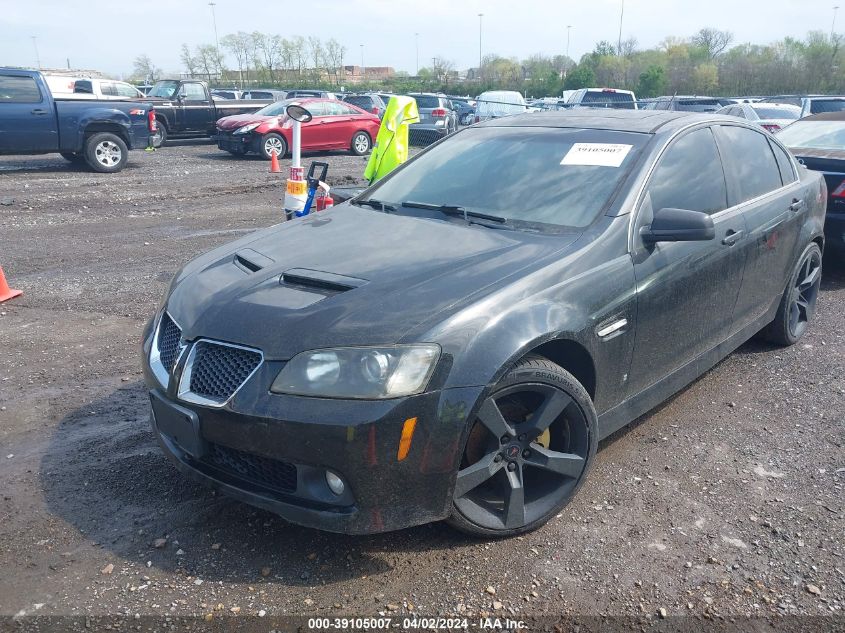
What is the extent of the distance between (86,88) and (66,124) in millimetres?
2927

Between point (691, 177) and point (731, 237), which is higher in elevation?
point (691, 177)

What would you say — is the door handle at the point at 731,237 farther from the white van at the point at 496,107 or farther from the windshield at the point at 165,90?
the windshield at the point at 165,90

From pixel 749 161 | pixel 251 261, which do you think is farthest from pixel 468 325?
pixel 749 161

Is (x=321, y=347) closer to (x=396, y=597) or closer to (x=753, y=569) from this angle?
(x=396, y=597)

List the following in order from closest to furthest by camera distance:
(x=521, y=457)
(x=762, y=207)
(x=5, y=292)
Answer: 1. (x=521, y=457)
2. (x=762, y=207)
3. (x=5, y=292)

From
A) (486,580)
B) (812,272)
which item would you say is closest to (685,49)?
(812,272)

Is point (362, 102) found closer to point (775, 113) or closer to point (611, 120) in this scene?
point (775, 113)

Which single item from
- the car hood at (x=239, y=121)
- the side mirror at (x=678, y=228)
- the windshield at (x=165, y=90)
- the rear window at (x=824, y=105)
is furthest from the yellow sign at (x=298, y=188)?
the rear window at (x=824, y=105)

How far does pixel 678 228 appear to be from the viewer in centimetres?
340

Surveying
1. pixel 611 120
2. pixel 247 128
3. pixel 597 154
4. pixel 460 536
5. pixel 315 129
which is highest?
pixel 611 120

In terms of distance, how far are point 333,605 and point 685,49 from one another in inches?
2464

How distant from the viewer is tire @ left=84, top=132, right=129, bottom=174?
1460 centimetres

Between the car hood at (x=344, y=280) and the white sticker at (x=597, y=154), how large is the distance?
624 millimetres

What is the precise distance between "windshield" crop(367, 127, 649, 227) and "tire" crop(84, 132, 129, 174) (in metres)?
12.2
